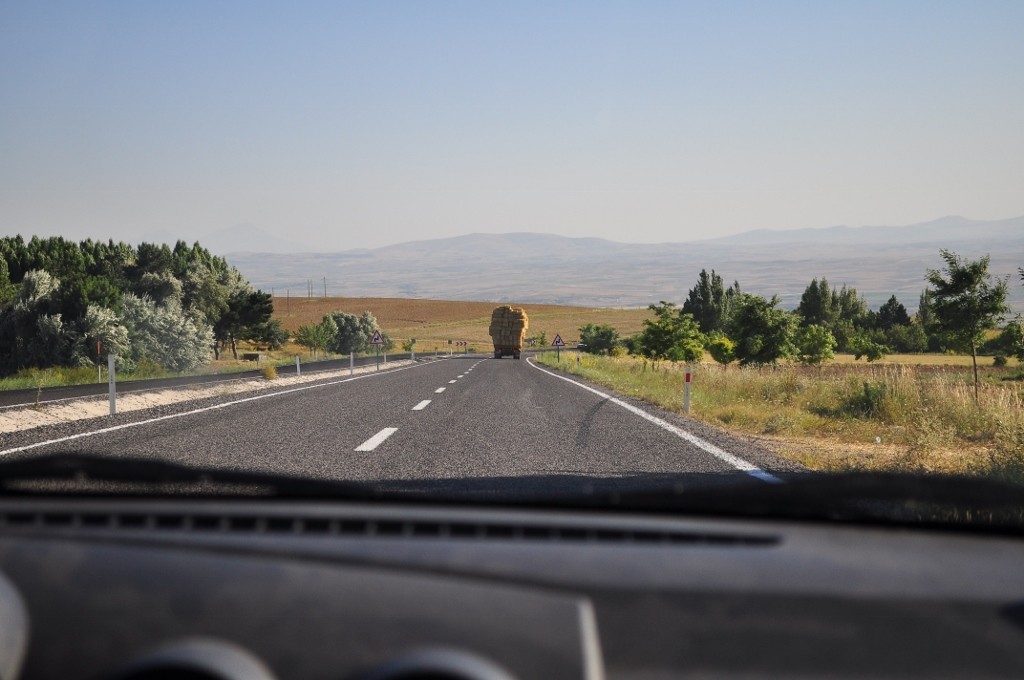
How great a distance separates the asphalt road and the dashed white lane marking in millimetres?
37

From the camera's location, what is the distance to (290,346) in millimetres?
107312

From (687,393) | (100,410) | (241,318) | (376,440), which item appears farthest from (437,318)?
(376,440)

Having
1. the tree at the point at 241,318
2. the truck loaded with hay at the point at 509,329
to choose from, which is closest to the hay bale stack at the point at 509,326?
the truck loaded with hay at the point at 509,329

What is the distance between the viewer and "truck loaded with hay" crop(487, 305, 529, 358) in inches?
2881

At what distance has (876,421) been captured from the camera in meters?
15.3

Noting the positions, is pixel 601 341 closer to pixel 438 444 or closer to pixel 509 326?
pixel 509 326

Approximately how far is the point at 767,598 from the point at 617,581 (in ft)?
1.06

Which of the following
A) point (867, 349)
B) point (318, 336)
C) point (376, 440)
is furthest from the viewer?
point (867, 349)

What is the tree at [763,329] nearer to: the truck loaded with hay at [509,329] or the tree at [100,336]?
the truck loaded with hay at [509,329]

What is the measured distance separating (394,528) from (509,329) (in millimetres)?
71155

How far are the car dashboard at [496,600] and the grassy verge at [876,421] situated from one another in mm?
7452

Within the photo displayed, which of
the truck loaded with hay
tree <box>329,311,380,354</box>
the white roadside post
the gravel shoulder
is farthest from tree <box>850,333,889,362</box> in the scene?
the white roadside post

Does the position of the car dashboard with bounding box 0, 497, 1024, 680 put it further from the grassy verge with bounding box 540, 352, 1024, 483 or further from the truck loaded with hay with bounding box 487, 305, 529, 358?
the truck loaded with hay with bounding box 487, 305, 529, 358

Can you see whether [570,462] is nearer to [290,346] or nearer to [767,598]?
[767,598]
